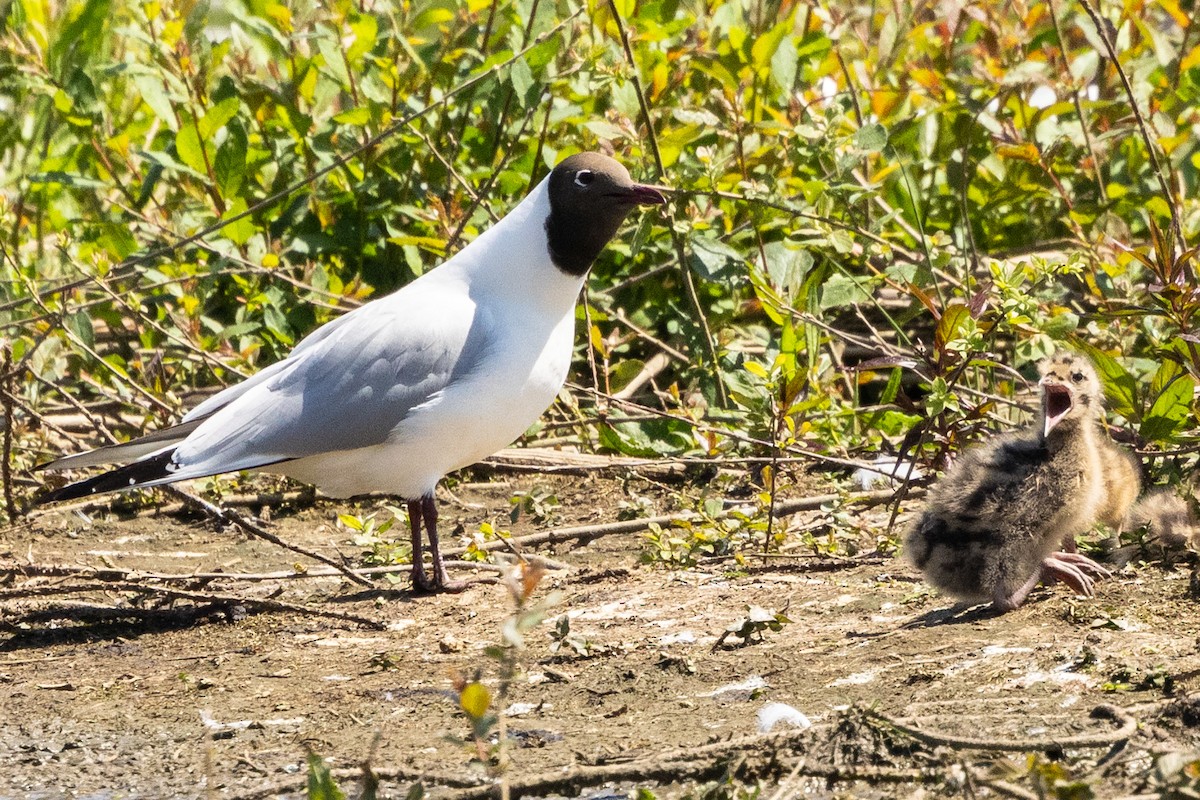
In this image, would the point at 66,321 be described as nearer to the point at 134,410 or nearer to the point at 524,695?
the point at 134,410

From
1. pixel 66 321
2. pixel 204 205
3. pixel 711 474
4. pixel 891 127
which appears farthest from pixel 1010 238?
pixel 66 321

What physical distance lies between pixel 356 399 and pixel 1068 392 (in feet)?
7.74

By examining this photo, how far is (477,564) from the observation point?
5.66 meters

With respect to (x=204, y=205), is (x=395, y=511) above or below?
below

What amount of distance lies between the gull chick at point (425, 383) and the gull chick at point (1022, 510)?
1.54 m

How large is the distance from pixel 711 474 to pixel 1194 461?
6.50ft

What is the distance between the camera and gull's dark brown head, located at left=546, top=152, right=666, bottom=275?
5422mm

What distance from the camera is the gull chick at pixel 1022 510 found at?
4250 mm

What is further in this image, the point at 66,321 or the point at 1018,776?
the point at 66,321

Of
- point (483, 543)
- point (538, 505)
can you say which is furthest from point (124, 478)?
point (538, 505)

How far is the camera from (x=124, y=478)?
5203 millimetres

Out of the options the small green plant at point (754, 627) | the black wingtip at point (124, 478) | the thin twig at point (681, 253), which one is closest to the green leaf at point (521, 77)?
the thin twig at point (681, 253)

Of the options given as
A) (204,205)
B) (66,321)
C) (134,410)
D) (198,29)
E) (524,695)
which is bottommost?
(524,695)

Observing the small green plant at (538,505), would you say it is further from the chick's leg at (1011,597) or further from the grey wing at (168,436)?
the chick's leg at (1011,597)
